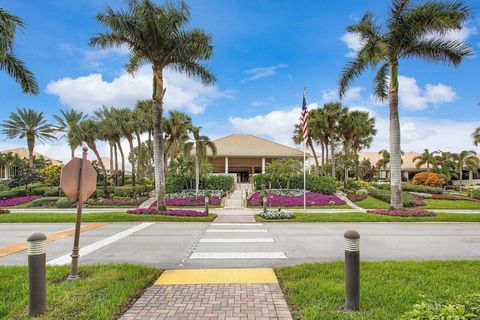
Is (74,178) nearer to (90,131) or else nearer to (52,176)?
(90,131)

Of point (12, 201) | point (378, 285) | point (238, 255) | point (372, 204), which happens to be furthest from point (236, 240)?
point (12, 201)

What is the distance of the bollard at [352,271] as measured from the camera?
4371 millimetres

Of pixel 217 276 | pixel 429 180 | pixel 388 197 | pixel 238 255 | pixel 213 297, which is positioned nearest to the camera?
pixel 213 297

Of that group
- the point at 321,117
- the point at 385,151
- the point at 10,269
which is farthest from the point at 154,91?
the point at 385,151

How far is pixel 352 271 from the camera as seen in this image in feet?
14.4

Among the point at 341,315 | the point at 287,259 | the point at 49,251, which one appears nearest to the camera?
the point at 341,315

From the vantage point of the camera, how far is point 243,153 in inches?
1752

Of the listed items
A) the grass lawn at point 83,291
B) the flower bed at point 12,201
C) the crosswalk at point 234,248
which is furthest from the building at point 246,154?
the grass lawn at point 83,291

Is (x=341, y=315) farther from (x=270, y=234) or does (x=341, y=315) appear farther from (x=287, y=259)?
(x=270, y=234)

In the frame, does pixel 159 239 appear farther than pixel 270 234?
No

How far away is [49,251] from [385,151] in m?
57.0

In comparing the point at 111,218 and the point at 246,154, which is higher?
the point at 246,154

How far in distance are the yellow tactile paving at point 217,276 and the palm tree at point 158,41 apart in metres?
11.7

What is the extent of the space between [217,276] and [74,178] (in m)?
3.07
